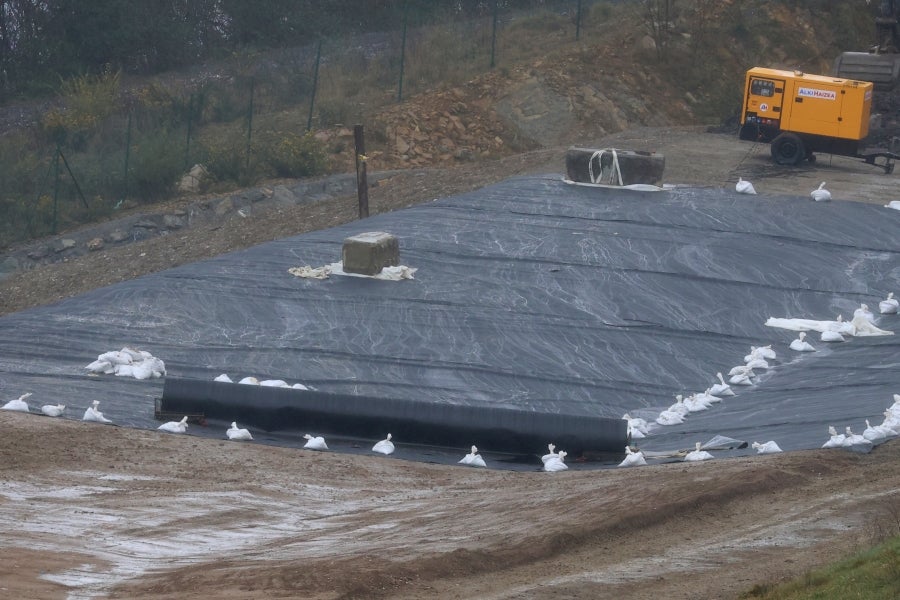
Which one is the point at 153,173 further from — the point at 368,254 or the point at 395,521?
the point at 395,521

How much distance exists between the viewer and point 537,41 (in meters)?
34.8

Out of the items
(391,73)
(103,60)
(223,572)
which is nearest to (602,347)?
(223,572)

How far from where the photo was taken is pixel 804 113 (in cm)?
2367

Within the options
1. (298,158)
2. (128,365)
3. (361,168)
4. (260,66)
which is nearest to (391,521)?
(128,365)

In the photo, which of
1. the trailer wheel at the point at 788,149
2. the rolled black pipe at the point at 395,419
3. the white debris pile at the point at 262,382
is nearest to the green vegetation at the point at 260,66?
the trailer wheel at the point at 788,149

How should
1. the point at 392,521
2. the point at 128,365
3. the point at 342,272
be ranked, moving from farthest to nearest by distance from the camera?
the point at 342,272 → the point at 128,365 → the point at 392,521

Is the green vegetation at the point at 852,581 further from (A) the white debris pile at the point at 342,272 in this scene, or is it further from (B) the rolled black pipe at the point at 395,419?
(A) the white debris pile at the point at 342,272

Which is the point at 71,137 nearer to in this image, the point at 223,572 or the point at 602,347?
the point at 602,347

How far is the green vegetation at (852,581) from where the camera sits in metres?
6.10

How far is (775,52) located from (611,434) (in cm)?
2737

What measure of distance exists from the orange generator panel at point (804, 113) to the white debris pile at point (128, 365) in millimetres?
15170

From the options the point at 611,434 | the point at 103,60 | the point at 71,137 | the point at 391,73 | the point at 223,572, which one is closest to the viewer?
the point at 223,572

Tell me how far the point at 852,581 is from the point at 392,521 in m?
3.81

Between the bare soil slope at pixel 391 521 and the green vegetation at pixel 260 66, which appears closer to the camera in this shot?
the bare soil slope at pixel 391 521
